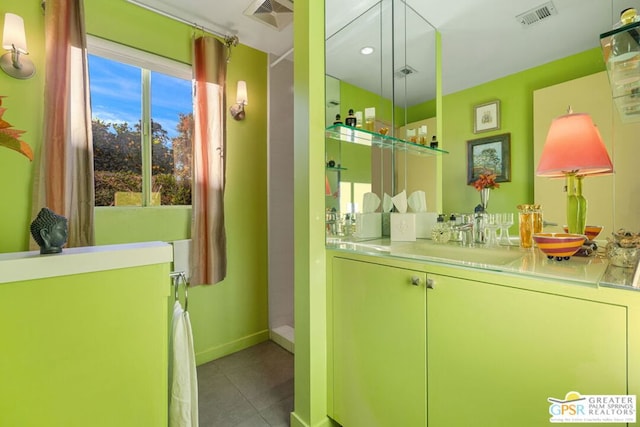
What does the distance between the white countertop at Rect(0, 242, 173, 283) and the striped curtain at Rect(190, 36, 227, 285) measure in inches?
42.2

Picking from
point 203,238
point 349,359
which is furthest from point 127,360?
point 203,238

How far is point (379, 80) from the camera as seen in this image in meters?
1.87

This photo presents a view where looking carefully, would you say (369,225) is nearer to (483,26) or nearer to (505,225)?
(505,225)

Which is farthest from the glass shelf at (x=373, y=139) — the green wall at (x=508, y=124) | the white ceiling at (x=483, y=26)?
the white ceiling at (x=483, y=26)

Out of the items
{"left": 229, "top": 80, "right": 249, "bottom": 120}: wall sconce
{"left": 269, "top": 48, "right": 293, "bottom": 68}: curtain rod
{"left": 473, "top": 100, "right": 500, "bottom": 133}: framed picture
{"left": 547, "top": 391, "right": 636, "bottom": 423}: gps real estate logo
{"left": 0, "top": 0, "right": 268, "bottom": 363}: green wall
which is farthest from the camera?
{"left": 269, "top": 48, "right": 293, "bottom": 68}: curtain rod

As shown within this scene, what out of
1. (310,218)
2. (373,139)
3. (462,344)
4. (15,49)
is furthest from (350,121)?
(15,49)

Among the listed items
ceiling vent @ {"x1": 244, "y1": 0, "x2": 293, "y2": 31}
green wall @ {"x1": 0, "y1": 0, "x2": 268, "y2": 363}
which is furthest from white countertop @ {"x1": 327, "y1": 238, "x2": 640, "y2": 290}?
ceiling vent @ {"x1": 244, "y1": 0, "x2": 293, "y2": 31}

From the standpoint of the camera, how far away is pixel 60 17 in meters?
1.54

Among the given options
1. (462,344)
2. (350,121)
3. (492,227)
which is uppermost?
(350,121)

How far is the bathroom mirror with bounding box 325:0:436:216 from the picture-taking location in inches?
66.7

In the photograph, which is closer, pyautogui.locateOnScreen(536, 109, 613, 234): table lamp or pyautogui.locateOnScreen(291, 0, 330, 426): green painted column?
pyautogui.locateOnScreen(536, 109, 613, 234): table lamp

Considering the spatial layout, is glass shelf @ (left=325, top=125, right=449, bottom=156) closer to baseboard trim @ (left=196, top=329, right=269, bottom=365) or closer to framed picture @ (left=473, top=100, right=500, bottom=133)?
framed picture @ (left=473, top=100, right=500, bottom=133)

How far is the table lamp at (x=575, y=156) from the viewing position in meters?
1.11

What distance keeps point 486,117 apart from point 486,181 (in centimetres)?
33
